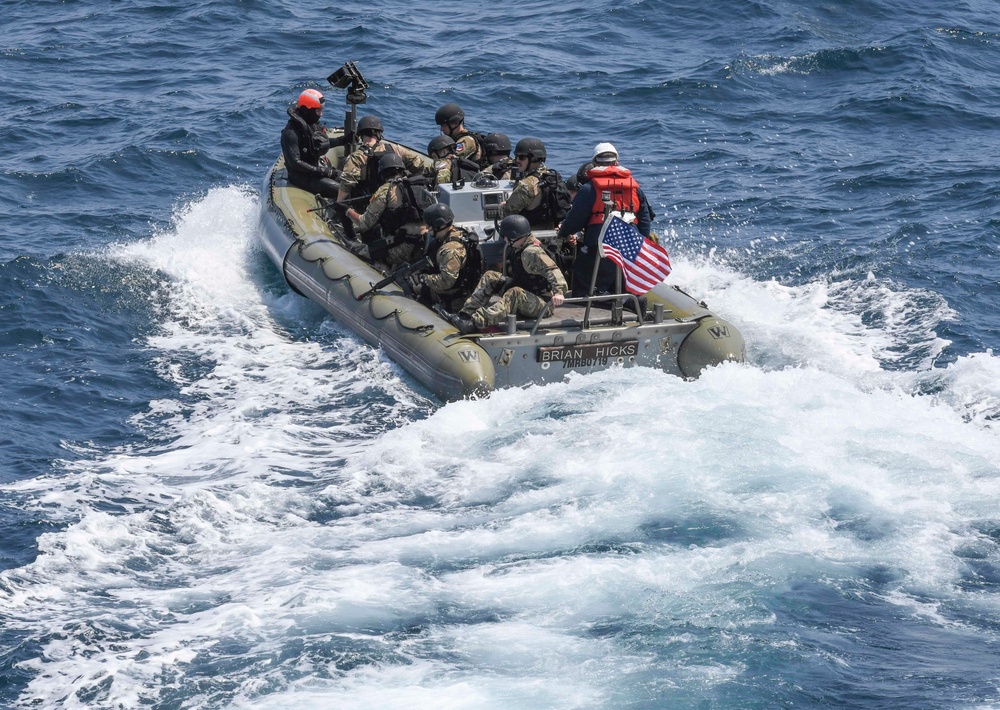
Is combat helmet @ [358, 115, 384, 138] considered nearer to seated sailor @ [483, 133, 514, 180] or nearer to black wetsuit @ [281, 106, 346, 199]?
black wetsuit @ [281, 106, 346, 199]

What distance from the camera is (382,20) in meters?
27.3

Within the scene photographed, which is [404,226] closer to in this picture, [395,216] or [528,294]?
[395,216]

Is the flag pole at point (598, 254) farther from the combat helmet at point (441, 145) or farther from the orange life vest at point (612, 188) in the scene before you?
the combat helmet at point (441, 145)

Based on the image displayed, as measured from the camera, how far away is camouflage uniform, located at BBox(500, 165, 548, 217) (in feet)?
45.4

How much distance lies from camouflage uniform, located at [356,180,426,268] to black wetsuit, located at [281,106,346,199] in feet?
6.53

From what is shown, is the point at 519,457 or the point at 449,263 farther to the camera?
the point at 449,263

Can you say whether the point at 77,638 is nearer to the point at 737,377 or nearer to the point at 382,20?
the point at 737,377

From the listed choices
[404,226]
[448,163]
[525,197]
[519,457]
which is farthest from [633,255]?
[448,163]

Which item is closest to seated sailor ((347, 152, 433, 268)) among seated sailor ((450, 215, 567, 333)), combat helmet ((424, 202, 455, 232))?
combat helmet ((424, 202, 455, 232))

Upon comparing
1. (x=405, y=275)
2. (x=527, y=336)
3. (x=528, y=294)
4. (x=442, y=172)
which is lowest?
(x=527, y=336)

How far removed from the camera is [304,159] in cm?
1650

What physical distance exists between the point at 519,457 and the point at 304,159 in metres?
6.66

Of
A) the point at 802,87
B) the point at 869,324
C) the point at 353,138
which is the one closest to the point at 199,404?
the point at 353,138

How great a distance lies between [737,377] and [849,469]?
179cm
